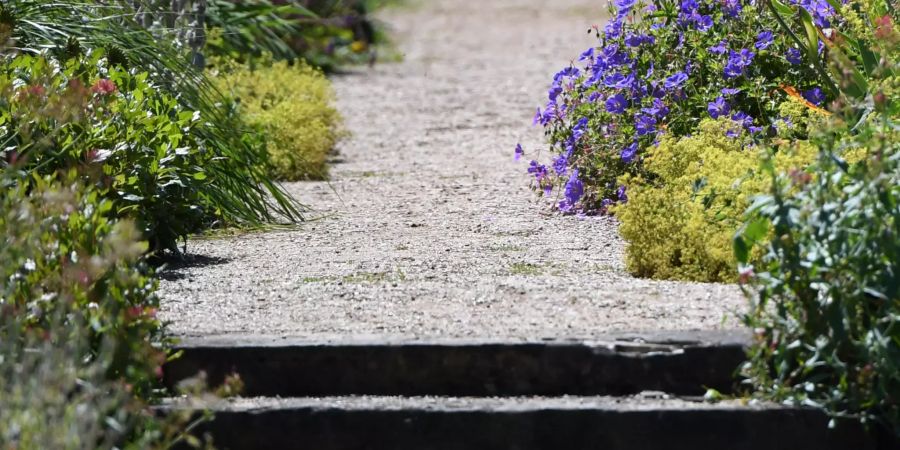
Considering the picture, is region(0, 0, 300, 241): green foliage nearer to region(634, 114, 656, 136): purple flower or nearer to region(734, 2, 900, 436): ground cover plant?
region(634, 114, 656, 136): purple flower

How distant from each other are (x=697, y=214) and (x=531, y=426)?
1.31m

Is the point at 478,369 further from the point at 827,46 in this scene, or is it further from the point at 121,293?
the point at 827,46

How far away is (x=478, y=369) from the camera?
3943 mm

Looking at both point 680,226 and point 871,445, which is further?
point 680,226

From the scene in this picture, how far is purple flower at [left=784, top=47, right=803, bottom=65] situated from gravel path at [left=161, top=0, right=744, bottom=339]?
1.07 m

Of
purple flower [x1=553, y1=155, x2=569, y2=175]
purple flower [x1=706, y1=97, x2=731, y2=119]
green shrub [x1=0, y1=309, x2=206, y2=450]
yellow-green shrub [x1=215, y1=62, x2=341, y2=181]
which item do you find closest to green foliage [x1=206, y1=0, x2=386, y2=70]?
yellow-green shrub [x1=215, y1=62, x2=341, y2=181]

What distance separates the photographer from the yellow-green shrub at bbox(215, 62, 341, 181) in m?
7.81

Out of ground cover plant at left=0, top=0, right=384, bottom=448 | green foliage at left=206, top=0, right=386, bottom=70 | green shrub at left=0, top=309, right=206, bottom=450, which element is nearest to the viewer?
green shrub at left=0, top=309, right=206, bottom=450

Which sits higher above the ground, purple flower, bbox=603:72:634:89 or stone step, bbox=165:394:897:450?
purple flower, bbox=603:72:634:89

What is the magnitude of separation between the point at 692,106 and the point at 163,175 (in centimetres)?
240

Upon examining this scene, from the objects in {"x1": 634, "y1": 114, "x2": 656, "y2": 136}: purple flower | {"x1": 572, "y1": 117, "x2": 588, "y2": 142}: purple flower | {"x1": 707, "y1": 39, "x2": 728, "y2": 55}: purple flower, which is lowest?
{"x1": 572, "y1": 117, "x2": 588, "y2": 142}: purple flower

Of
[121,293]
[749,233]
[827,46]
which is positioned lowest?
[121,293]

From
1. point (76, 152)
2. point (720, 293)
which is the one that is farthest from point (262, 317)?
point (720, 293)

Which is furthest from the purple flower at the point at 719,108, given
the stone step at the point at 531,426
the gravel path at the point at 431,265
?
the stone step at the point at 531,426
